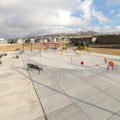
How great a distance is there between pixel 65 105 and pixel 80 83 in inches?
143

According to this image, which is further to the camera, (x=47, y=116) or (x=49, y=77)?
(x=49, y=77)

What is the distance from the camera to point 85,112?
6.98 m

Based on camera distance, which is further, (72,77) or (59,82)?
(72,77)

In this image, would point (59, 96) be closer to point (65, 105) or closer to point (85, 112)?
point (65, 105)

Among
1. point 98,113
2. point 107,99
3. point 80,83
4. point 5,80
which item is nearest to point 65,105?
point 98,113

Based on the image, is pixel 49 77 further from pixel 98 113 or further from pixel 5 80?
pixel 98 113

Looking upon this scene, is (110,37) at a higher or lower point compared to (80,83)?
higher

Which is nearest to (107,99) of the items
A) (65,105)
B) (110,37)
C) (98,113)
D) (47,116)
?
(98,113)

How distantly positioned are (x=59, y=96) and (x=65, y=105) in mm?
1164

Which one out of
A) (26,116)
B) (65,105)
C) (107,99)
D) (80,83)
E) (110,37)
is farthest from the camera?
(110,37)

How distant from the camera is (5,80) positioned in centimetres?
1220

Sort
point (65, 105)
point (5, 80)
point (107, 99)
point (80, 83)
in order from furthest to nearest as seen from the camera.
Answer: point (5, 80)
point (80, 83)
point (107, 99)
point (65, 105)

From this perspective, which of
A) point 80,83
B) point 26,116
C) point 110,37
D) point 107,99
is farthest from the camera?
point 110,37

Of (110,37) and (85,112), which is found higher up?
(110,37)
